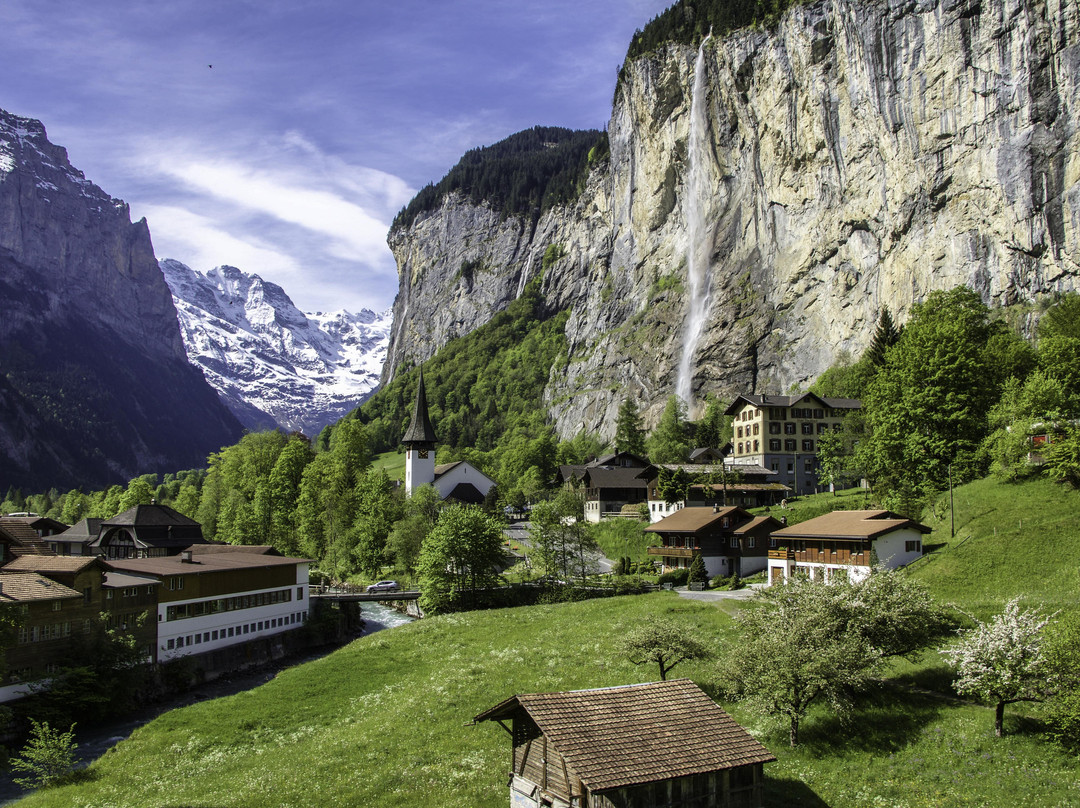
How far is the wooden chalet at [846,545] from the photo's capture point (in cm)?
5041

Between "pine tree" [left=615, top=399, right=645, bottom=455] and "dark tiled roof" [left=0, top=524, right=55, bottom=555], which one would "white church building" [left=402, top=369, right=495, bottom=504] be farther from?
"dark tiled roof" [left=0, top=524, right=55, bottom=555]

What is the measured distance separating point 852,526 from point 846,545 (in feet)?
5.79

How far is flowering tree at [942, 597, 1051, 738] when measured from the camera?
27.3 m

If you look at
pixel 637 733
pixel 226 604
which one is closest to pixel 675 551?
pixel 226 604

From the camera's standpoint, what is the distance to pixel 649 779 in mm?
20969

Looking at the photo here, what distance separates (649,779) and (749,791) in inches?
167

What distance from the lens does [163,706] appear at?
1930 inches

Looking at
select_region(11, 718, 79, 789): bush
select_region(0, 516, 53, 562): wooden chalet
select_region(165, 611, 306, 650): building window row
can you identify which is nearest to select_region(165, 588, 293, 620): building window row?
select_region(165, 611, 306, 650): building window row

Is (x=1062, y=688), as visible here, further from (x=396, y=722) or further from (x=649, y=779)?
(x=396, y=722)

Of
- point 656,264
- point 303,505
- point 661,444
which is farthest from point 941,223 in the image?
point 303,505

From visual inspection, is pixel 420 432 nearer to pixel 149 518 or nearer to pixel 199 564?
pixel 149 518

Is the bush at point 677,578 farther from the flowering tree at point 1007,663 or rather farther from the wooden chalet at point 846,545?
the flowering tree at point 1007,663

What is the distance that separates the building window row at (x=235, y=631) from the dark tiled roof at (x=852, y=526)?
41797mm

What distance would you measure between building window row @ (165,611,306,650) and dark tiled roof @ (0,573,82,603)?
33.0ft
